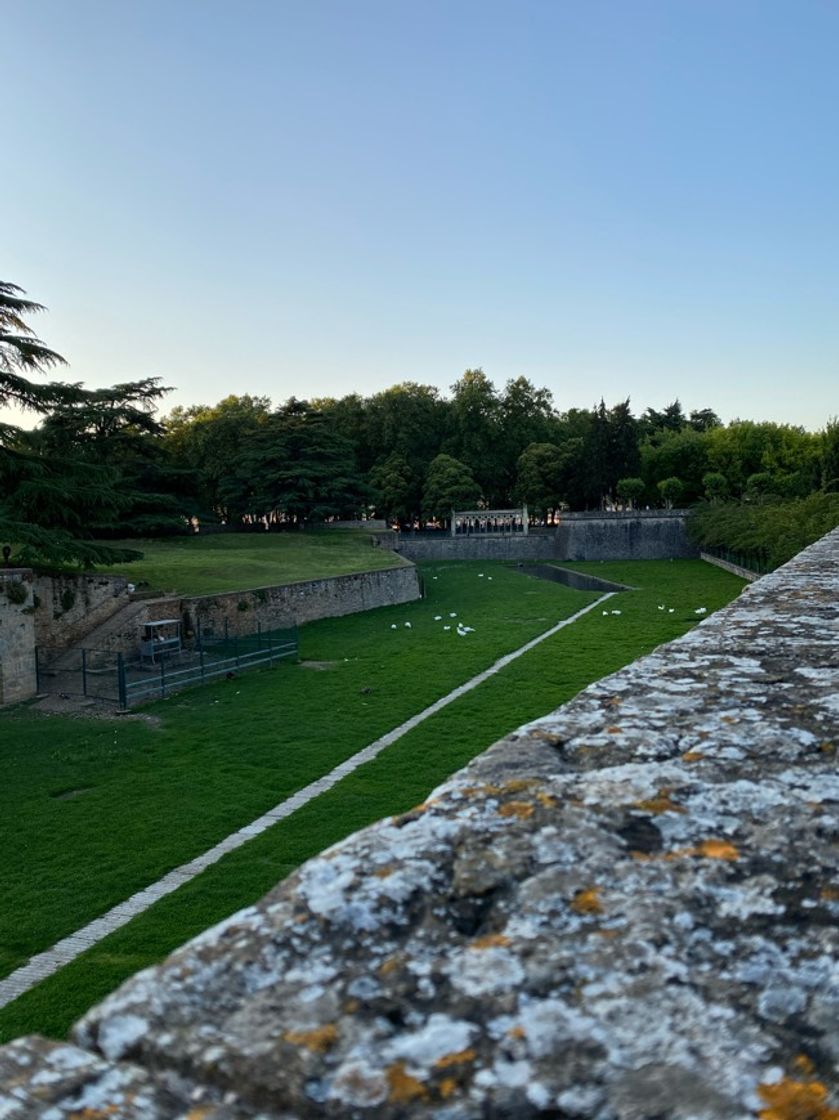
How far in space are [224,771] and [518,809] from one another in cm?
1095

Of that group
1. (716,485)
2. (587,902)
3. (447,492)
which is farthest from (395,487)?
(587,902)

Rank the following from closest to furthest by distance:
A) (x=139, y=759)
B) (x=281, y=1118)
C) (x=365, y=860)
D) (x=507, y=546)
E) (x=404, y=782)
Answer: (x=281, y=1118) < (x=365, y=860) < (x=404, y=782) < (x=139, y=759) < (x=507, y=546)

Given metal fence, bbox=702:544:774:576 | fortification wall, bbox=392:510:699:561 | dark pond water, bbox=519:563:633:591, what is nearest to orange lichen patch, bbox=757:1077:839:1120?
metal fence, bbox=702:544:774:576

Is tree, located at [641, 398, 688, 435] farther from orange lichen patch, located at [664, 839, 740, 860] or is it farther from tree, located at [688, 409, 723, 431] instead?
orange lichen patch, located at [664, 839, 740, 860]

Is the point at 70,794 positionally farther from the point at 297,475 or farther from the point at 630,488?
the point at 630,488

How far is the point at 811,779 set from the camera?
212cm

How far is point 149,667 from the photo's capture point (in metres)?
18.8

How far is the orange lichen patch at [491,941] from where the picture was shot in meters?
1.47

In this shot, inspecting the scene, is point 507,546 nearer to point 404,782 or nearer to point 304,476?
point 304,476

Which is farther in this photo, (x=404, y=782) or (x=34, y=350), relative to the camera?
(x=34, y=350)

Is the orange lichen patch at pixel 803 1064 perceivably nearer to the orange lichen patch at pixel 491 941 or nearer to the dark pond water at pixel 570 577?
the orange lichen patch at pixel 491 941

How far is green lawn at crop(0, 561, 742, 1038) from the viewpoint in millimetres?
7664

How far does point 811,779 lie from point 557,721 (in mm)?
851

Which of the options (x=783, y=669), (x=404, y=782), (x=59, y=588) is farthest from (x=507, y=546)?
(x=783, y=669)
